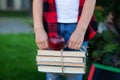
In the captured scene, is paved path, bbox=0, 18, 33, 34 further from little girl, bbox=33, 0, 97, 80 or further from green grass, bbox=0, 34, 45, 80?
little girl, bbox=33, 0, 97, 80

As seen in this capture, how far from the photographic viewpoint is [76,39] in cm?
361

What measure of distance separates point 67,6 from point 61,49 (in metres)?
0.36

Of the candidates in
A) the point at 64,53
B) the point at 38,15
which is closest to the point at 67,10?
the point at 38,15

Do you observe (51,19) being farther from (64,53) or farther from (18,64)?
(18,64)

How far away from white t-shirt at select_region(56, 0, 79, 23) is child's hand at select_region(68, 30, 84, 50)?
15cm

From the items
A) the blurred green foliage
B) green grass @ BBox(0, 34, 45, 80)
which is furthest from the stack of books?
green grass @ BBox(0, 34, 45, 80)

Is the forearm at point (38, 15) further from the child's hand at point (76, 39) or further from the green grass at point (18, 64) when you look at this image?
the green grass at point (18, 64)

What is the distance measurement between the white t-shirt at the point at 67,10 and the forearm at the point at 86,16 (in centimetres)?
9

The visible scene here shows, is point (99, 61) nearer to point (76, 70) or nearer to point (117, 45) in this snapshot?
point (117, 45)

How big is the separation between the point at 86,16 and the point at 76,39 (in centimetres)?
20

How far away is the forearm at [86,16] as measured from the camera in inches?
143

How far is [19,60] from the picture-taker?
349 inches

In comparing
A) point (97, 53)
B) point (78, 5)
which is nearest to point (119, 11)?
point (97, 53)

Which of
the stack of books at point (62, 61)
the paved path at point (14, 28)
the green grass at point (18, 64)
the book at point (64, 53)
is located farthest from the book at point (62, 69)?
the paved path at point (14, 28)
